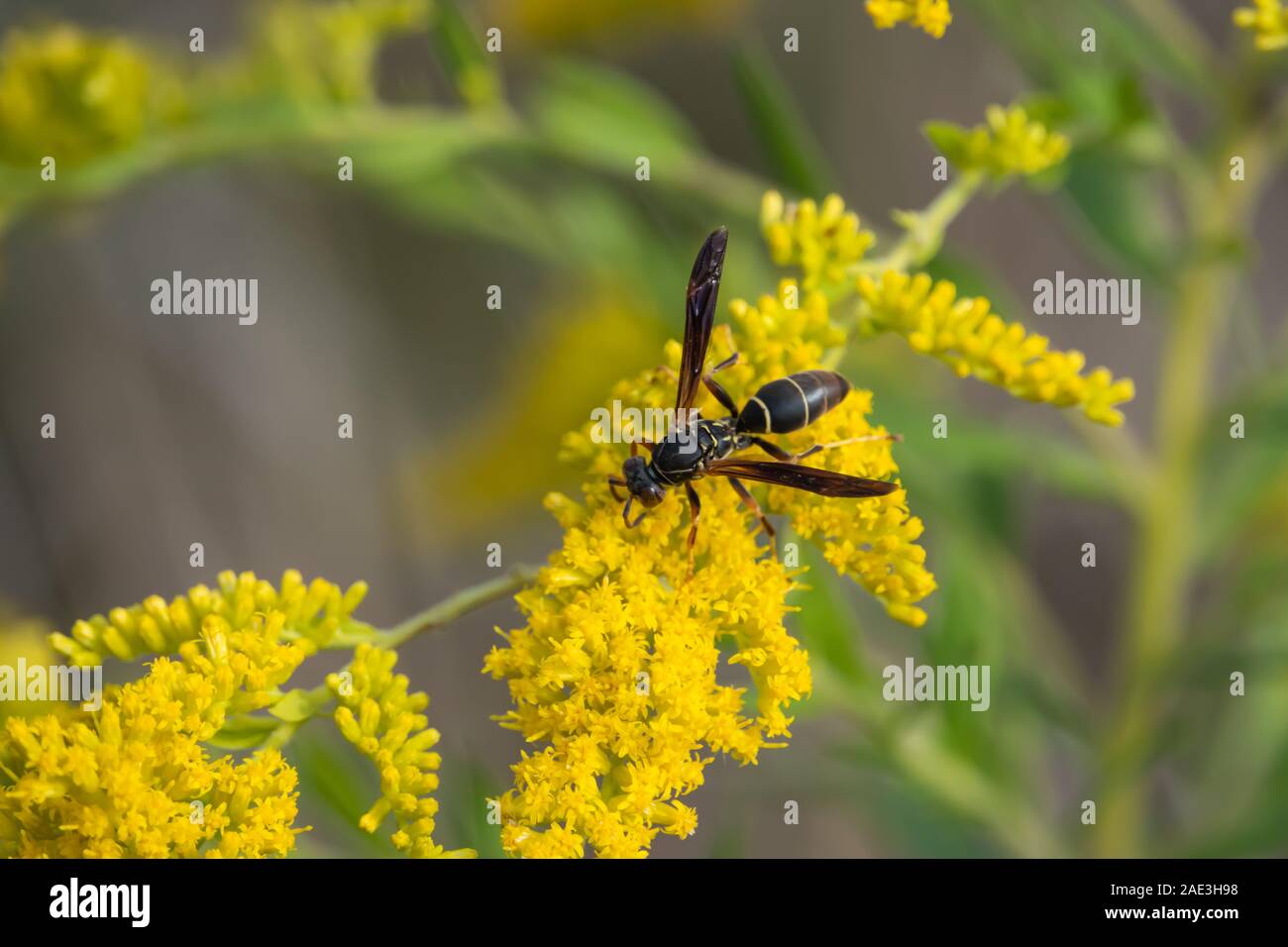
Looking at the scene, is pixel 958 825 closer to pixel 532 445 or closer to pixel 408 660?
pixel 532 445

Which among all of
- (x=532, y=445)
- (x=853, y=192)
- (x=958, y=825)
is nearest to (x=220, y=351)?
(x=532, y=445)

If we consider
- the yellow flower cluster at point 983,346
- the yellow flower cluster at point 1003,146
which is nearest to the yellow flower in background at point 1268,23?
the yellow flower cluster at point 1003,146

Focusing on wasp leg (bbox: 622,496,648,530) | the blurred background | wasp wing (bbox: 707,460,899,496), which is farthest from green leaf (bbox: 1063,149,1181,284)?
wasp leg (bbox: 622,496,648,530)

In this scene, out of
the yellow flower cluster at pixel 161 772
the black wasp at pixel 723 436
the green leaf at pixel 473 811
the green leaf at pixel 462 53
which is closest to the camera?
the yellow flower cluster at pixel 161 772

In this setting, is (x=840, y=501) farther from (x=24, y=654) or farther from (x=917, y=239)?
(x=24, y=654)

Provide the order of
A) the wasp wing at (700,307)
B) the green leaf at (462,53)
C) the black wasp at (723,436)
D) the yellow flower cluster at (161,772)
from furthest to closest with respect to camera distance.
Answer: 1. the green leaf at (462,53)
2. the wasp wing at (700,307)
3. the black wasp at (723,436)
4. the yellow flower cluster at (161,772)

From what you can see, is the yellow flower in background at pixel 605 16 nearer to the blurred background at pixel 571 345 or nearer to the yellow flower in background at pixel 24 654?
the blurred background at pixel 571 345

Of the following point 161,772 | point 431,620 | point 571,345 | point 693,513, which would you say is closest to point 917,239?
point 693,513

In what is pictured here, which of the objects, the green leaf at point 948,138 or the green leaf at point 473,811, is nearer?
the green leaf at point 948,138
